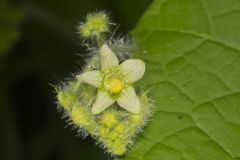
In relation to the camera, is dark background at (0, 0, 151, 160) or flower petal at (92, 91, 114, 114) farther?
dark background at (0, 0, 151, 160)

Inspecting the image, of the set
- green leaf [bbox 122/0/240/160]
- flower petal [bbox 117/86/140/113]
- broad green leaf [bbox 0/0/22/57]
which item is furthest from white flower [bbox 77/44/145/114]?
broad green leaf [bbox 0/0/22/57]

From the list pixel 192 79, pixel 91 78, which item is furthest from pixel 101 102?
pixel 192 79

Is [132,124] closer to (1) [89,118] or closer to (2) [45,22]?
(1) [89,118]

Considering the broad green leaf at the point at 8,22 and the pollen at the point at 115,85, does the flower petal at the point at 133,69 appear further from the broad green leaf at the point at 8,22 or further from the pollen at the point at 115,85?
the broad green leaf at the point at 8,22

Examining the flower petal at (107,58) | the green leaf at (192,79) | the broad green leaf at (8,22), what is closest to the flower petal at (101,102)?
the flower petal at (107,58)

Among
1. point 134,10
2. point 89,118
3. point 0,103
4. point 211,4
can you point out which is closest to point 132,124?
point 89,118

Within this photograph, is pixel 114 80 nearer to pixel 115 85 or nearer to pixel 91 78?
pixel 115 85

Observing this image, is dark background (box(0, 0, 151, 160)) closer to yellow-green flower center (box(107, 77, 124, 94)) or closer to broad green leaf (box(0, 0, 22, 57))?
broad green leaf (box(0, 0, 22, 57))
